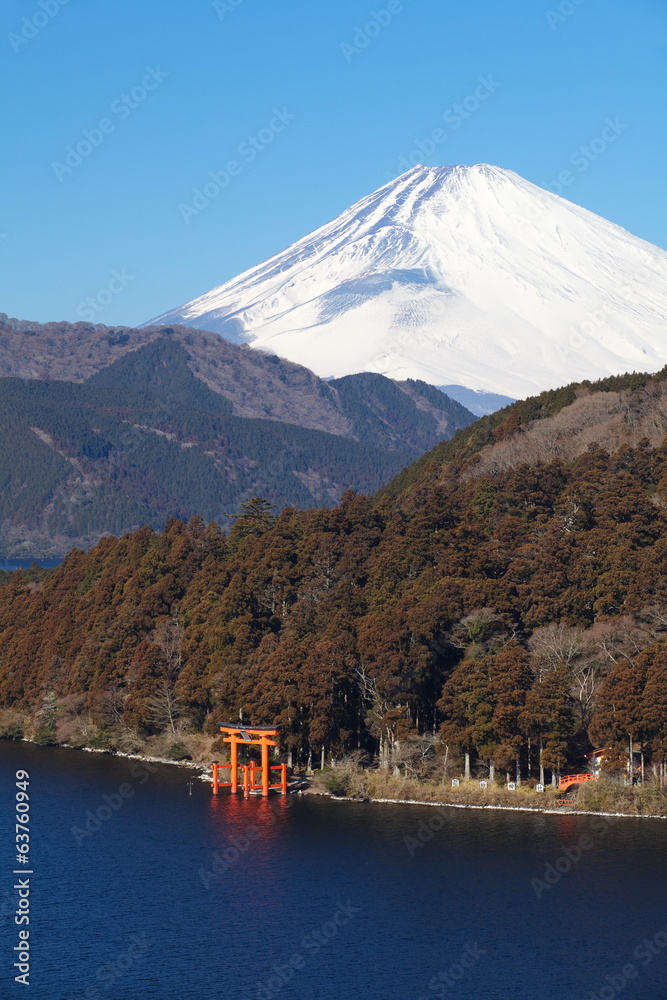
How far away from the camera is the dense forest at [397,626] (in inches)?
1871

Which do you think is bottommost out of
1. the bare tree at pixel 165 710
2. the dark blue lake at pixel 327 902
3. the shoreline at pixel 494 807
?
the dark blue lake at pixel 327 902

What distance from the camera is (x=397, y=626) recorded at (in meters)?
51.6

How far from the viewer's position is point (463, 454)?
84.1 m

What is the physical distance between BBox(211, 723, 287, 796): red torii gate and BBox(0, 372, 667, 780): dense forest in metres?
1.01

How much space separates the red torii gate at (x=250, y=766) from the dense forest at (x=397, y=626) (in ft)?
3.30

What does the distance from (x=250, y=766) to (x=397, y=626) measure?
23.8 ft

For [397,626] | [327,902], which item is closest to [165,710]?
[397,626]

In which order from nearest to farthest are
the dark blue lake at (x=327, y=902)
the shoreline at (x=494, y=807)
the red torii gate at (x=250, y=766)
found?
the dark blue lake at (x=327, y=902)
the shoreline at (x=494, y=807)
the red torii gate at (x=250, y=766)

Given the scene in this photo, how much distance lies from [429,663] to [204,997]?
70.6 feet

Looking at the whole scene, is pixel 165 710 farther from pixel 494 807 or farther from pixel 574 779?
pixel 574 779

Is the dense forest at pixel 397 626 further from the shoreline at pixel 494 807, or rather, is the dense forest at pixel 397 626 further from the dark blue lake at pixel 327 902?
the dark blue lake at pixel 327 902

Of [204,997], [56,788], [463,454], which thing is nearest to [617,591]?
[56,788]

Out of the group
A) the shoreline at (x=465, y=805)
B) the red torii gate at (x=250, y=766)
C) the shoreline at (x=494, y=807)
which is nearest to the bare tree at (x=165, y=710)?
the shoreline at (x=465, y=805)

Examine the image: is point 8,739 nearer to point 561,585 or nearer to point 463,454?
point 561,585
